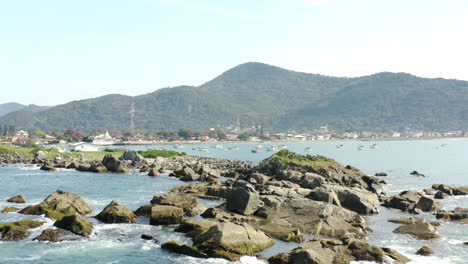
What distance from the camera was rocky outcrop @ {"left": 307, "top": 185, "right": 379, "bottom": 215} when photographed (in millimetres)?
40156

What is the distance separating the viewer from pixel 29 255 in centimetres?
2502

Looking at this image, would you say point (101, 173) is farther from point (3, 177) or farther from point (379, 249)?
point (379, 249)

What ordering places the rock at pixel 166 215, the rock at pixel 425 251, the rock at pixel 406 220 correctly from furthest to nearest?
the rock at pixel 406 220, the rock at pixel 166 215, the rock at pixel 425 251

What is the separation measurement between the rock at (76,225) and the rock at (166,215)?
489cm

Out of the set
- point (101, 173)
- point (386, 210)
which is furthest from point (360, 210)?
point (101, 173)

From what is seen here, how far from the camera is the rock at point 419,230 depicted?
3173 cm

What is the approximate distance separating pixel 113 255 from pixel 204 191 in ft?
83.2

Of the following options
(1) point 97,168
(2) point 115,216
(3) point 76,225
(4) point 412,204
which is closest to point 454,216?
(4) point 412,204

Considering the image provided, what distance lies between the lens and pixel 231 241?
26281 mm

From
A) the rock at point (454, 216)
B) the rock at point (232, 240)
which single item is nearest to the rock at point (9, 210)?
the rock at point (232, 240)

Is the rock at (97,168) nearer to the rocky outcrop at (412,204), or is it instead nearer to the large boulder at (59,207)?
the large boulder at (59,207)

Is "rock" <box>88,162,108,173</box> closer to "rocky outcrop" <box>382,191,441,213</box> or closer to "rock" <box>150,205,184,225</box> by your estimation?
"rock" <box>150,205,184,225</box>

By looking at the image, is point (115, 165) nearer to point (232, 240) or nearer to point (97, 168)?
point (97, 168)

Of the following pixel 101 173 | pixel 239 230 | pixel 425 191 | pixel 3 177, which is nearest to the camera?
pixel 239 230
